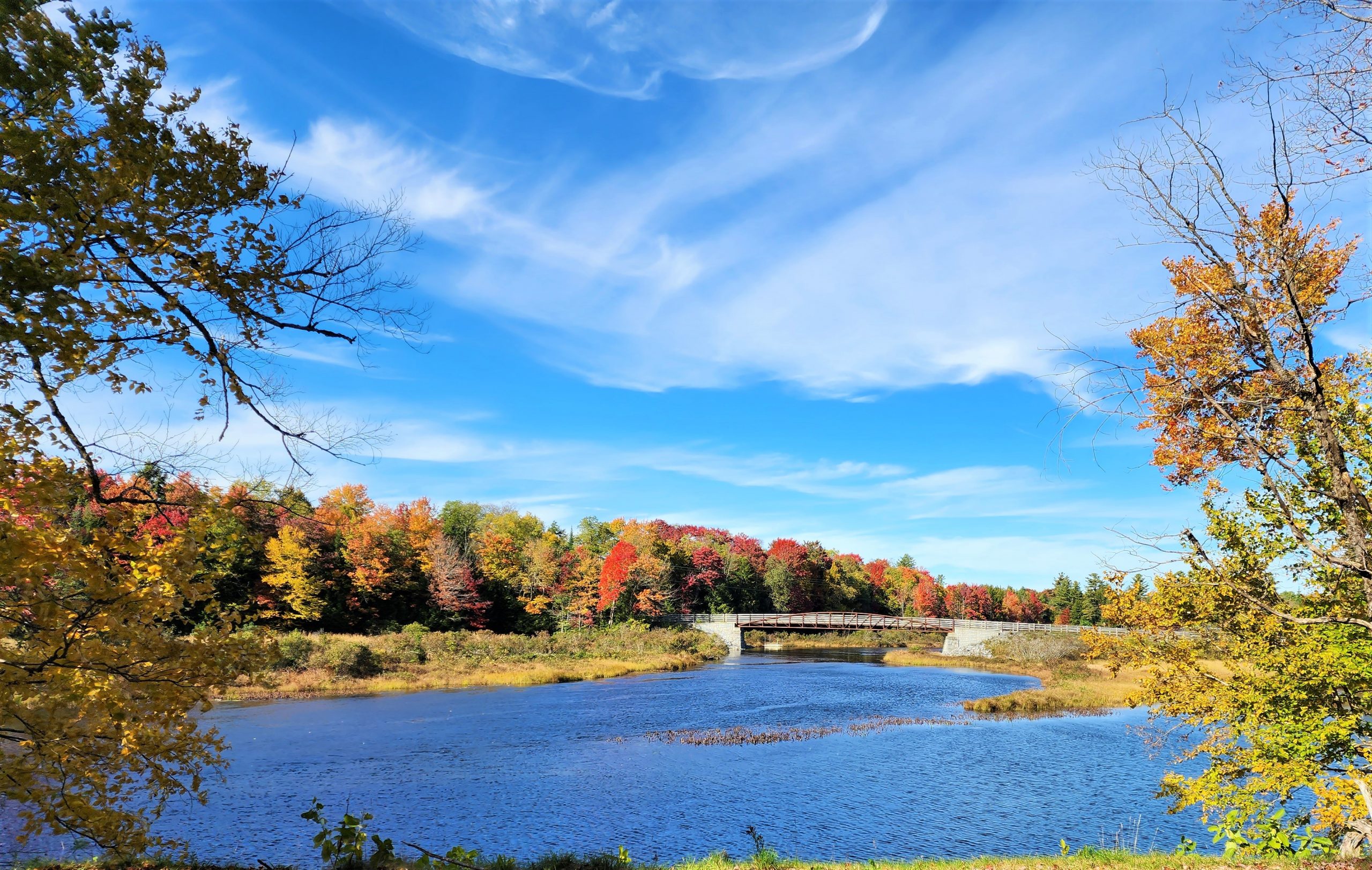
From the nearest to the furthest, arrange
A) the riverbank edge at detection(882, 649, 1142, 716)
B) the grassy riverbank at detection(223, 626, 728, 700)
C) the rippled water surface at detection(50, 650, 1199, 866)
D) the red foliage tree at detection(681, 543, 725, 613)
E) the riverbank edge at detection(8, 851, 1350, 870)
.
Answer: the riverbank edge at detection(8, 851, 1350, 870) → the rippled water surface at detection(50, 650, 1199, 866) → the riverbank edge at detection(882, 649, 1142, 716) → the grassy riverbank at detection(223, 626, 728, 700) → the red foliage tree at detection(681, 543, 725, 613)

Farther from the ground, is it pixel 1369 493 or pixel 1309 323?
pixel 1309 323

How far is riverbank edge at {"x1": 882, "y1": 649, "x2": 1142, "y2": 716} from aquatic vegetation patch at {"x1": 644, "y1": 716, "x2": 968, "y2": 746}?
5232mm

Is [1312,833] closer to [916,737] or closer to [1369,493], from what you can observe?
[1369,493]

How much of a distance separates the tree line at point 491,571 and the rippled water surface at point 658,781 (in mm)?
5468

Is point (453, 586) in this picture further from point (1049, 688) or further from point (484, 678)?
point (1049, 688)

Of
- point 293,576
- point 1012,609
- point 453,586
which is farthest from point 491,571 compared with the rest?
point 1012,609

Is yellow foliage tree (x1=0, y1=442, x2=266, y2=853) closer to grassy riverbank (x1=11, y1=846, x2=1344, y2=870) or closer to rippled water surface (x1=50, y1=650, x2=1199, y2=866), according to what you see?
grassy riverbank (x1=11, y1=846, x2=1344, y2=870)

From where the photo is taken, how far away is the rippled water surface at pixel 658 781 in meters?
14.6

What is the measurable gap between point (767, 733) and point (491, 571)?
42.8 m

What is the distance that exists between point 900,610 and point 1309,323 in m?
115

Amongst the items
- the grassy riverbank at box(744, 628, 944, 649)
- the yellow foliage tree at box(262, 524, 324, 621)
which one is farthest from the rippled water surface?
the grassy riverbank at box(744, 628, 944, 649)

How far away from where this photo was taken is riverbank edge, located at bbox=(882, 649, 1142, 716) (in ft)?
110

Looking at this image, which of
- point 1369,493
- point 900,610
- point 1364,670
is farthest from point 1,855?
point 900,610

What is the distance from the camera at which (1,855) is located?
11094mm
